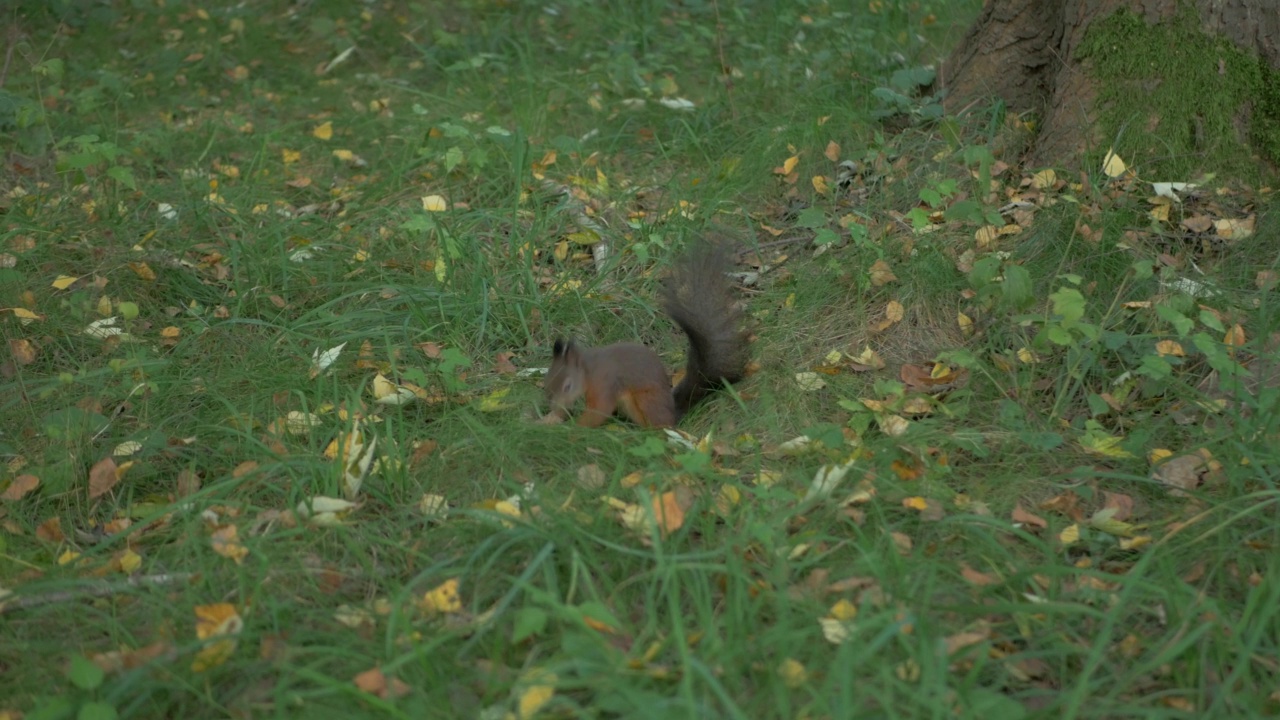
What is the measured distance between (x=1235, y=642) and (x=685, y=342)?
2.04 meters

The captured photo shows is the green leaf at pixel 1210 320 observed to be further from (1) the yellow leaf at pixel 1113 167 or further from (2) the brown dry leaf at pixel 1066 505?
(1) the yellow leaf at pixel 1113 167

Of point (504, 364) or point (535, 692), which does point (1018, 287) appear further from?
point (535, 692)

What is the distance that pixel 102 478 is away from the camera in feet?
9.91

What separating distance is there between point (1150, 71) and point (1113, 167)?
40cm

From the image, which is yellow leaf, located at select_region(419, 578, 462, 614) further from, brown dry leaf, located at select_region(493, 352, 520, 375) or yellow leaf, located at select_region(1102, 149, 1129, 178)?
yellow leaf, located at select_region(1102, 149, 1129, 178)

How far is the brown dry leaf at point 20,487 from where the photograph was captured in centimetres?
297

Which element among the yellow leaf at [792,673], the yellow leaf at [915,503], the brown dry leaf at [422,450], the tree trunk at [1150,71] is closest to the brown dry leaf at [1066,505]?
the yellow leaf at [915,503]

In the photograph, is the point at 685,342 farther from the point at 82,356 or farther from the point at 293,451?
the point at 82,356

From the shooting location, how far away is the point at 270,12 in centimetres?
712

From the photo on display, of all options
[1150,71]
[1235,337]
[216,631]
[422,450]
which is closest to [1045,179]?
[1150,71]

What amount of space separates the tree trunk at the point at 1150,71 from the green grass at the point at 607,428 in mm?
305

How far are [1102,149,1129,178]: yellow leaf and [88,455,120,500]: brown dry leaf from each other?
3283 millimetres

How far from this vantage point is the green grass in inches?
88.7

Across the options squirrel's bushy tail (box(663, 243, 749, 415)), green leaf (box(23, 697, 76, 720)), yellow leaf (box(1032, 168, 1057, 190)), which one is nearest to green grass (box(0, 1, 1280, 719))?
green leaf (box(23, 697, 76, 720))
